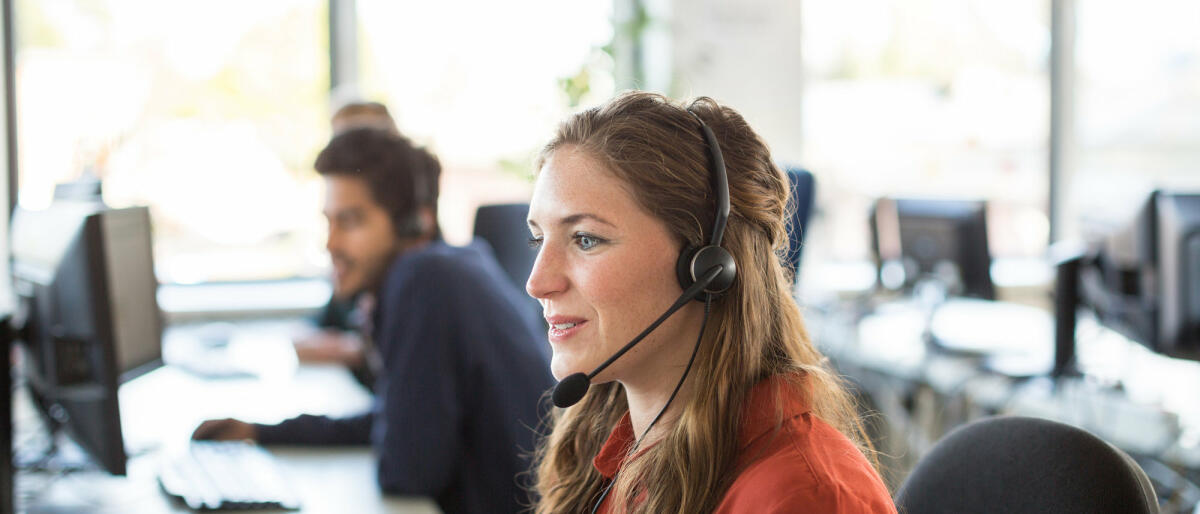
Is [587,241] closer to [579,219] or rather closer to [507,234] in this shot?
[579,219]

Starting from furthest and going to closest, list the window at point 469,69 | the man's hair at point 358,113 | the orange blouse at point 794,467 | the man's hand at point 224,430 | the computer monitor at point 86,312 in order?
the window at point 469,69 < the man's hair at point 358,113 < the man's hand at point 224,430 < the computer monitor at point 86,312 < the orange blouse at point 794,467

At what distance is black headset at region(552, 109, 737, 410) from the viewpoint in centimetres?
85

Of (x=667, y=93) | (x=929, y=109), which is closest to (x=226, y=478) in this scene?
(x=667, y=93)

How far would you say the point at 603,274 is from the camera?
89 cm

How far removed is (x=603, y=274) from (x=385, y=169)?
3.37 ft

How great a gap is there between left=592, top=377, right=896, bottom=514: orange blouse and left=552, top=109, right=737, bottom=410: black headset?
86 mm

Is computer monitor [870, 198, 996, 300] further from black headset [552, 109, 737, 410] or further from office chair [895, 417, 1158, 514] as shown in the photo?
black headset [552, 109, 737, 410]

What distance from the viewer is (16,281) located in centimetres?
179

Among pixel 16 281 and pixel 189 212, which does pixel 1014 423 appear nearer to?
pixel 16 281

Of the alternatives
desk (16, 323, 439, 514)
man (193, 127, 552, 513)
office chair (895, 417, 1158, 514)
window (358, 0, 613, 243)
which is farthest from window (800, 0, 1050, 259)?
office chair (895, 417, 1158, 514)

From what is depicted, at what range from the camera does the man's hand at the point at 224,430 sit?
177cm

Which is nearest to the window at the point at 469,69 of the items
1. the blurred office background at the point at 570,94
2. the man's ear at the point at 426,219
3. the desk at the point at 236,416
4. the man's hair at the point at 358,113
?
the blurred office background at the point at 570,94

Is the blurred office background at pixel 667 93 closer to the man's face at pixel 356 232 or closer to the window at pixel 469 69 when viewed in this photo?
the window at pixel 469 69

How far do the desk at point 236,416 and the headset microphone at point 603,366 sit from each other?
633 mm
